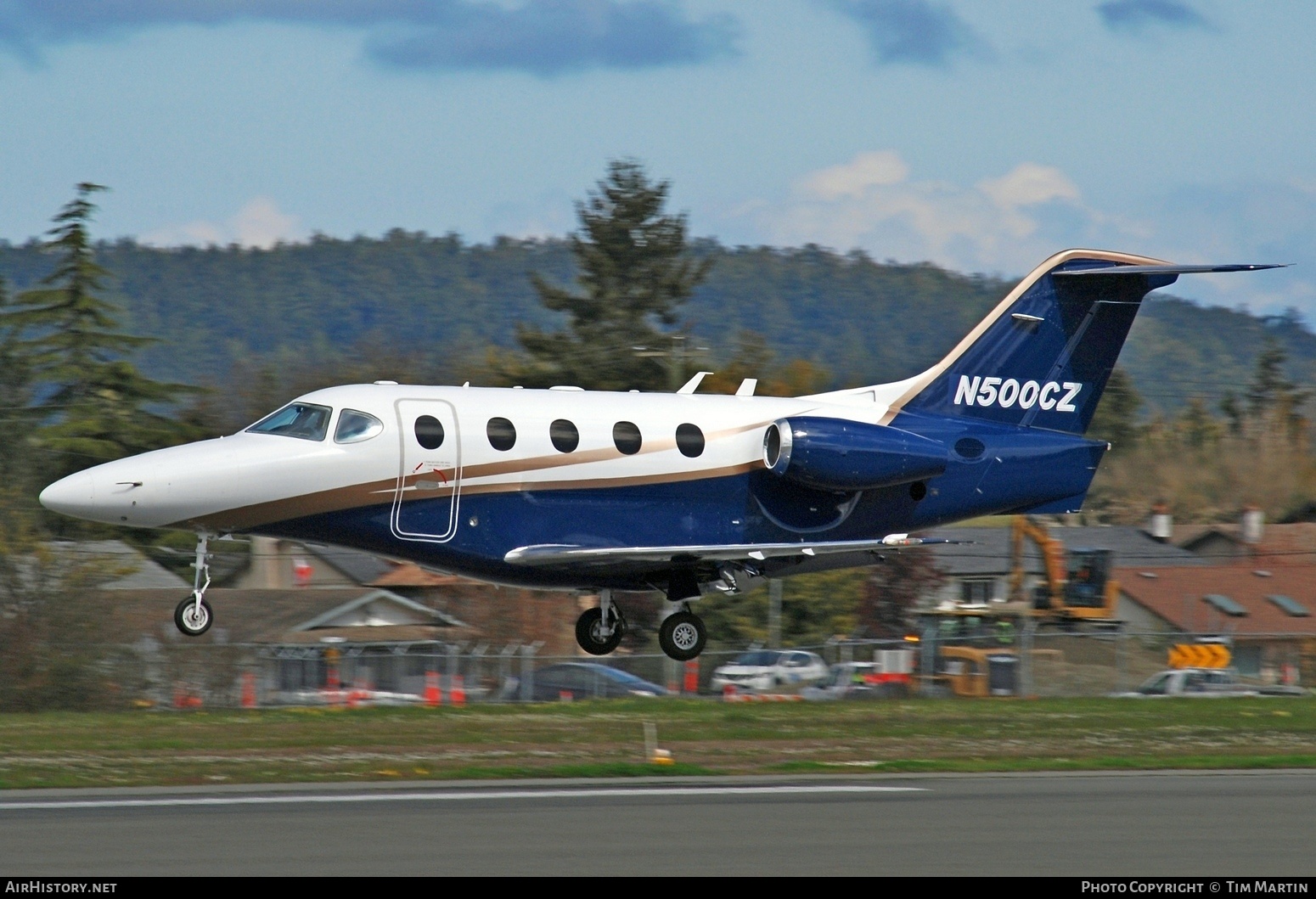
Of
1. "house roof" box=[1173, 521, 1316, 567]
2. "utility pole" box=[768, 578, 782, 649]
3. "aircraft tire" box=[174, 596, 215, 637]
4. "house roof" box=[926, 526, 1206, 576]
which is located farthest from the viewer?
"house roof" box=[926, 526, 1206, 576]

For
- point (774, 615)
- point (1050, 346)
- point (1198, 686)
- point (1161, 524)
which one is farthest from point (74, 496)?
point (1161, 524)

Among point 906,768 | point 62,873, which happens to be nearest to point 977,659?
point 906,768

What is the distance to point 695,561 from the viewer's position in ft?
68.3

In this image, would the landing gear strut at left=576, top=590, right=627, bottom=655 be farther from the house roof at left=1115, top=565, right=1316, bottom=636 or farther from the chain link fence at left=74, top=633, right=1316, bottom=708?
the house roof at left=1115, top=565, right=1316, bottom=636

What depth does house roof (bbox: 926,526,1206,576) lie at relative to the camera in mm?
50562

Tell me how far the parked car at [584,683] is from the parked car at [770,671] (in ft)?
9.86

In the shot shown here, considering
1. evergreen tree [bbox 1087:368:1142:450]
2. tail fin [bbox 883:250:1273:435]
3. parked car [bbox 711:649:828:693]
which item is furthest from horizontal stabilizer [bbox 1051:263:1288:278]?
evergreen tree [bbox 1087:368:1142:450]

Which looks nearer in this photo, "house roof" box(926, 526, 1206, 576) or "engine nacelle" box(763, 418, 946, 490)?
"engine nacelle" box(763, 418, 946, 490)

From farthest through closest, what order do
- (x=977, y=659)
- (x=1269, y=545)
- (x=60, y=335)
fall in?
(x=60, y=335)
(x=1269, y=545)
(x=977, y=659)

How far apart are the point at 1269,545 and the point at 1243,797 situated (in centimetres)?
3107

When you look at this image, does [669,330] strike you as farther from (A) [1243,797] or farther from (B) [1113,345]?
(A) [1243,797]

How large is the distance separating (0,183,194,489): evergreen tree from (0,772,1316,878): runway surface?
30.4 m

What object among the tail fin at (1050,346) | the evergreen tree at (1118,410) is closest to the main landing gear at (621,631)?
the tail fin at (1050,346)

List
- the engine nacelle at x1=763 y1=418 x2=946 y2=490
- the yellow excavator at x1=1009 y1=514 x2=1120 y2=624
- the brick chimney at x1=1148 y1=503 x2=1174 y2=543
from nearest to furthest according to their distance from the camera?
the engine nacelle at x1=763 y1=418 x2=946 y2=490 < the yellow excavator at x1=1009 y1=514 x2=1120 y2=624 < the brick chimney at x1=1148 y1=503 x2=1174 y2=543
